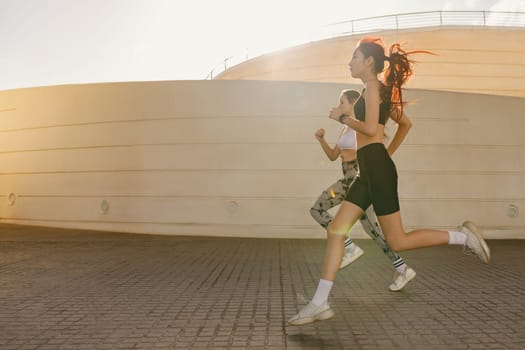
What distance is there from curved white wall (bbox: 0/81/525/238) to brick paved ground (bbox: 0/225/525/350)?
2.44 meters

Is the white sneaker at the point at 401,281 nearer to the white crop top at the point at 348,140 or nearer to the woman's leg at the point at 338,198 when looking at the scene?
the woman's leg at the point at 338,198

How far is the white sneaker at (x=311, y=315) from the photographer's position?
318 centimetres

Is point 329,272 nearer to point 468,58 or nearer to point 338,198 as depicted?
point 338,198

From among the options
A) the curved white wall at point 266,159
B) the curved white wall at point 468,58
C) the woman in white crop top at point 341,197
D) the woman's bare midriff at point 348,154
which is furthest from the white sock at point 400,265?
the curved white wall at point 468,58

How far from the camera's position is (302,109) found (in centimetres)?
986

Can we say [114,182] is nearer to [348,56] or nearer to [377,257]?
[377,257]

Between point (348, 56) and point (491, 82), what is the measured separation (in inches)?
200

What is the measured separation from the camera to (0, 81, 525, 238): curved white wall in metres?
9.76

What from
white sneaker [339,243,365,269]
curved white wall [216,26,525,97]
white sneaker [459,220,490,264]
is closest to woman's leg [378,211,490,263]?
white sneaker [459,220,490,264]

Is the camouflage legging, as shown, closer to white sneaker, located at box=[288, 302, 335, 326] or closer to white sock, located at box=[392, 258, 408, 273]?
white sock, located at box=[392, 258, 408, 273]

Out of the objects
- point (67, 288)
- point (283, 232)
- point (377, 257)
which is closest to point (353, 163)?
point (377, 257)

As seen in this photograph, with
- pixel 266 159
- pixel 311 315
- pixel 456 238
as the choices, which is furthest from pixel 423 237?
pixel 266 159

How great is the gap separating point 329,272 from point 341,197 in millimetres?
1917

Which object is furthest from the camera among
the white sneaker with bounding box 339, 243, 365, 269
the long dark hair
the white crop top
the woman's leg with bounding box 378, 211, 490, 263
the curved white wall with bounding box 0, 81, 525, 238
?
the curved white wall with bounding box 0, 81, 525, 238
